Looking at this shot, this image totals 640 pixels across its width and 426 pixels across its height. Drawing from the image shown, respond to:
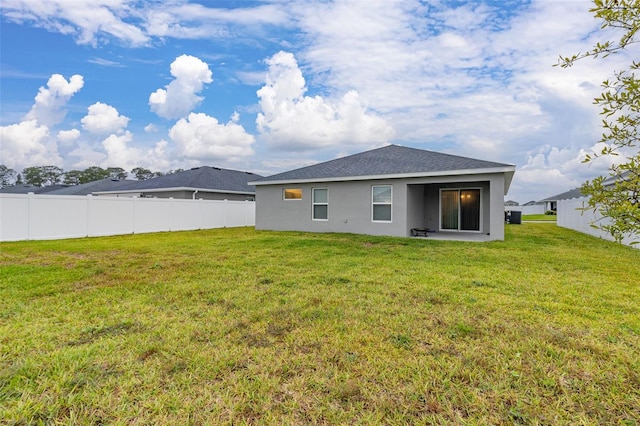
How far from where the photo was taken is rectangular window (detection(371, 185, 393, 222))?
12.4 metres

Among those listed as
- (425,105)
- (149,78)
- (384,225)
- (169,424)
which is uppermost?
(149,78)

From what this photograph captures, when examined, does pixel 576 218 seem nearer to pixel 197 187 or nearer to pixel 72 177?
pixel 197 187

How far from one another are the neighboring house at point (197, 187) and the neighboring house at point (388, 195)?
7.93 meters

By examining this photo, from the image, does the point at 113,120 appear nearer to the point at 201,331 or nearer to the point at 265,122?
the point at 265,122

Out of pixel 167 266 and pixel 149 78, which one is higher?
pixel 149 78

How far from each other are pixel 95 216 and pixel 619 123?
52.1ft

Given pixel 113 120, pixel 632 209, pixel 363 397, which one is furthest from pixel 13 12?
pixel 632 209

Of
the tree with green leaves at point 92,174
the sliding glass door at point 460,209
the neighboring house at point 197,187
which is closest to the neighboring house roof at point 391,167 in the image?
the sliding glass door at point 460,209

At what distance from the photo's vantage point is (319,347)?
9.57 ft

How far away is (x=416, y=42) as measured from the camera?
32.5 feet

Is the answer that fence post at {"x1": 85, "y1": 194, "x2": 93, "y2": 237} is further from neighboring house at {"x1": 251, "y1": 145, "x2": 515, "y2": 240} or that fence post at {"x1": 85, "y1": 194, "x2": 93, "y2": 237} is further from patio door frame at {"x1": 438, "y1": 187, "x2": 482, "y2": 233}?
patio door frame at {"x1": 438, "y1": 187, "x2": 482, "y2": 233}

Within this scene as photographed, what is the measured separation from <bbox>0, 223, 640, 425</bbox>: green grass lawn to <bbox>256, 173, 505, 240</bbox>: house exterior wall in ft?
17.8

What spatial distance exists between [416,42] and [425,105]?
13.8ft

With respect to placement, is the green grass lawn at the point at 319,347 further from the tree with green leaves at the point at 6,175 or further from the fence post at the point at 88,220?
the tree with green leaves at the point at 6,175
